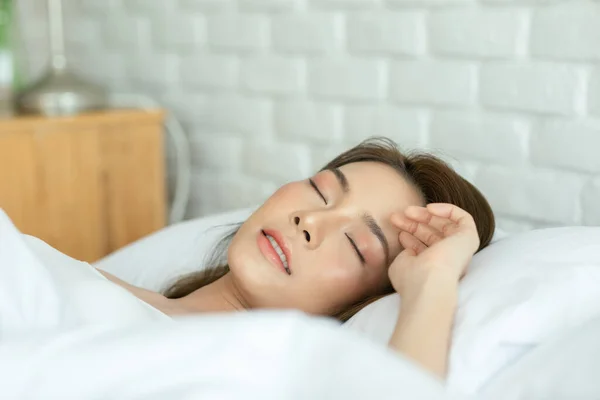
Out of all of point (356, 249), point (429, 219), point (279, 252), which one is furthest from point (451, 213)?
point (279, 252)

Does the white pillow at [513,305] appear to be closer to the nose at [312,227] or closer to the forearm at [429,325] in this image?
Answer: the forearm at [429,325]

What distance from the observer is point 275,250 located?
1083 millimetres

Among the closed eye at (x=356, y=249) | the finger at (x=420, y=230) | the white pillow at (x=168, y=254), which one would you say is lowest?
the white pillow at (x=168, y=254)

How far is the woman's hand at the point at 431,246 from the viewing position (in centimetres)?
96

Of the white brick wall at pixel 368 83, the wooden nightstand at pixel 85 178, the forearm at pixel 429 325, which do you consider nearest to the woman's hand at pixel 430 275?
the forearm at pixel 429 325

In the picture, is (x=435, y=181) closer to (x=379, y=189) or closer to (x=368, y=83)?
(x=379, y=189)

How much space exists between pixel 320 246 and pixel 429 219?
0.16 m

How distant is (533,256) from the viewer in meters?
0.96

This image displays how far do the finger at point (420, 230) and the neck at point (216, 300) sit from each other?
0.85 ft

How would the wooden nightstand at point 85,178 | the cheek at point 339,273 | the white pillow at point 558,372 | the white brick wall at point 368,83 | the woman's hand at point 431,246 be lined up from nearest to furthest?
1. the white pillow at point 558,372
2. the woman's hand at point 431,246
3. the cheek at point 339,273
4. the white brick wall at point 368,83
5. the wooden nightstand at point 85,178

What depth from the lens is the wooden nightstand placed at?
1.73 m

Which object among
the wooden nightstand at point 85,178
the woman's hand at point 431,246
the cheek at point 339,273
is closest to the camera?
the woman's hand at point 431,246

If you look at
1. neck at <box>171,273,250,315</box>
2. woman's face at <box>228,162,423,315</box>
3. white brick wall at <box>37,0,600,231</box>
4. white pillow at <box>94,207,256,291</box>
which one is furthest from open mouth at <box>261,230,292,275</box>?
white brick wall at <box>37,0,600,231</box>

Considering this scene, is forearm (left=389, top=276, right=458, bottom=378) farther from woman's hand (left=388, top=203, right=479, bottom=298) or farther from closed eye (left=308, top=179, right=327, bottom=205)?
closed eye (left=308, top=179, right=327, bottom=205)
